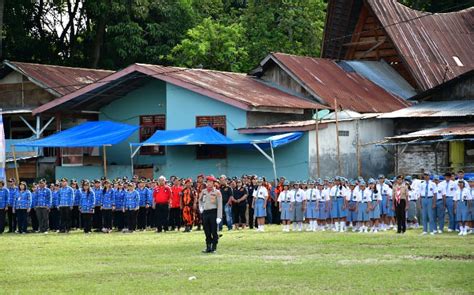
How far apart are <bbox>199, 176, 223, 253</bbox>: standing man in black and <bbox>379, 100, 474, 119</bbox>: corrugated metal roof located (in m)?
17.6

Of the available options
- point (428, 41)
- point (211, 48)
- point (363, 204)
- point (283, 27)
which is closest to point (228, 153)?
point (363, 204)

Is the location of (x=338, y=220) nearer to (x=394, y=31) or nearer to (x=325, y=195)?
(x=325, y=195)

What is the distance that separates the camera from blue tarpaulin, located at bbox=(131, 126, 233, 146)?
136 ft

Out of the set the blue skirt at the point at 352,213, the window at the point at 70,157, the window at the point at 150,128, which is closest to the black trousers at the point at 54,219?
the window at the point at 150,128

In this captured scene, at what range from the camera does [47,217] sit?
1475 inches

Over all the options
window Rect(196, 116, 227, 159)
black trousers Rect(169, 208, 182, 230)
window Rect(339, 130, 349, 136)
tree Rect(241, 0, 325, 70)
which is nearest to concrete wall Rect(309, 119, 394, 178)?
window Rect(339, 130, 349, 136)

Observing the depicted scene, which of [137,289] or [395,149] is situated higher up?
[395,149]

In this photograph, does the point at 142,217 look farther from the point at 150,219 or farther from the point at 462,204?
the point at 462,204

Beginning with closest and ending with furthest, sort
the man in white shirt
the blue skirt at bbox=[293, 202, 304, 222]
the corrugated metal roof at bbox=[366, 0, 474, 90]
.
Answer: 1. the man in white shirt
2. the blue skirt at bbox=[293, 202, 304, 222]
3. the corrugated metal roof at bbox=[366, 0, 474, 90]

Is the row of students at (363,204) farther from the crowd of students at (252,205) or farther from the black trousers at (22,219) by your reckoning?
the black trousers at (22,219)

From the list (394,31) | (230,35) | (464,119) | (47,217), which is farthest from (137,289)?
(230,35)

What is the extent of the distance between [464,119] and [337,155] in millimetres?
5393

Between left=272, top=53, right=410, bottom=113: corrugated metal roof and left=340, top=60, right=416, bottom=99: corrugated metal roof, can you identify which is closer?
left=272, top=53, right=410, bottom=113: corrugated metal roof

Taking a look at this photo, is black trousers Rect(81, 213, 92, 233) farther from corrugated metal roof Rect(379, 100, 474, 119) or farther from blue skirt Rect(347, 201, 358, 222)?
corrugated metal roof Rect(379, 100, 474, 119)
